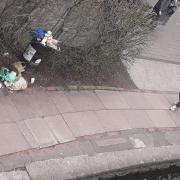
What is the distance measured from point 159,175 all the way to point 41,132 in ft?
8.30

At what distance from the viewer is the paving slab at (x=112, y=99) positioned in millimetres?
10148

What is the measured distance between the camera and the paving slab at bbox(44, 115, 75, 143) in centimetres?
852

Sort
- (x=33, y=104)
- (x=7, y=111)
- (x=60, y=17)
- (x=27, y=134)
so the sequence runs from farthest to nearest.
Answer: (x=60, y=17) < (x=33, y=104) < (x=7, y=111) < (x=27, y=134)

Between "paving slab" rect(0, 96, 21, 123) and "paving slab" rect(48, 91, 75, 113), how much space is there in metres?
0.95

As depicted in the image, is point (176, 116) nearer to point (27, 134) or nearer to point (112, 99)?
point (112, 99)

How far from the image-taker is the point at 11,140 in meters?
7.87

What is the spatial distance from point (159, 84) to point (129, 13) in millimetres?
2711

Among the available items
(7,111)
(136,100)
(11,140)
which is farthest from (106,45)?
(11,140)

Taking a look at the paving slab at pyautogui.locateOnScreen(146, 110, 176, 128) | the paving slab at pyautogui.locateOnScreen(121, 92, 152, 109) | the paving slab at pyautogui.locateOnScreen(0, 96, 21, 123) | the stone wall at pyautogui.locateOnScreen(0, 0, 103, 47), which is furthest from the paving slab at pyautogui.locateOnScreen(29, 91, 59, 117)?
the paving slab at pyautogui.locateOnScreen(146, 110, 176, 128)

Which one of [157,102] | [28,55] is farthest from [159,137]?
[28,55]

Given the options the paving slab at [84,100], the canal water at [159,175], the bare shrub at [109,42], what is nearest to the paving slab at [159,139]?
the canal water at [159,175]

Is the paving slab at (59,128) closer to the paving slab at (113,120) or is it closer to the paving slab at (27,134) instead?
the paving slab at (27,134)

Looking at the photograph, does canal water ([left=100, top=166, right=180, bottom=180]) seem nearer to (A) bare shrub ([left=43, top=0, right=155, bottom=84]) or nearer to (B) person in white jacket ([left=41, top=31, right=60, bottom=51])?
(A) bare shrub ([left=43, top=0, right=155, bottom=84])

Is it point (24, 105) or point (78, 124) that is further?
point (78, 124)
